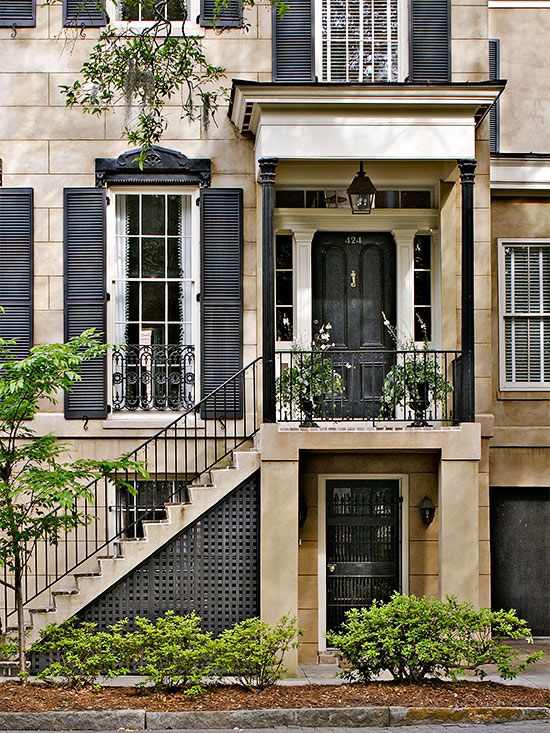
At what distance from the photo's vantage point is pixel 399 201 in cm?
1596

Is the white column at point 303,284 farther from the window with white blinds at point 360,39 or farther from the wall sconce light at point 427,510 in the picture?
the wall sconce light at point 427,510

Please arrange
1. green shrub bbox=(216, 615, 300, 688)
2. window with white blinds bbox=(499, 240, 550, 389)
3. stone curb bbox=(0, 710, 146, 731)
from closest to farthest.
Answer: stone curb bbox=(0, 710, 146, 731) → green shrub bbox=(216, 615, 300, 688) → window with white blinds bbox=(499, 240, 550, 389)

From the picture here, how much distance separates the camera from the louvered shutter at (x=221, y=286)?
15.3 metres

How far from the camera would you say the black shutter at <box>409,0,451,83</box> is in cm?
1539

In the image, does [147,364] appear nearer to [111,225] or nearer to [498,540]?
[111,225]

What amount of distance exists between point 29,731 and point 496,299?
28.9ft

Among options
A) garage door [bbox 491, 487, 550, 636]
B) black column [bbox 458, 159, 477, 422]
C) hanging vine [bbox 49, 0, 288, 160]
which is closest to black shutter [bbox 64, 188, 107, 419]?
hanging vine [bbox 49, 0, 288, 160]

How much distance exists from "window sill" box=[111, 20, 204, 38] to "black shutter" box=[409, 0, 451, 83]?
8.66 feet

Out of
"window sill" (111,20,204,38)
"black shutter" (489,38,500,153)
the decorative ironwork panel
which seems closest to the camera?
the decorative ironwork panel

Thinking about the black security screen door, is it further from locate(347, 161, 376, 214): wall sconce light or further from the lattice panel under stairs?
locate(347, 161, 376, 214): wall sconce light

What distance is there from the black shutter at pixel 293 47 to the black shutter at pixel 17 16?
302 centimetres

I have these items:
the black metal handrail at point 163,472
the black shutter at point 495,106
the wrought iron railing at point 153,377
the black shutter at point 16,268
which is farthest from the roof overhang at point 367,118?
the black shutter at point 495,106

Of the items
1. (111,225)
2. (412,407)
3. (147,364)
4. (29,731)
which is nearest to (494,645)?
(412,407)

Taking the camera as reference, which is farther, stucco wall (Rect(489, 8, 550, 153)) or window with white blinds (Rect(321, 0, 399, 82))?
stucco wall (Rect(489, 8, 550, 153))
